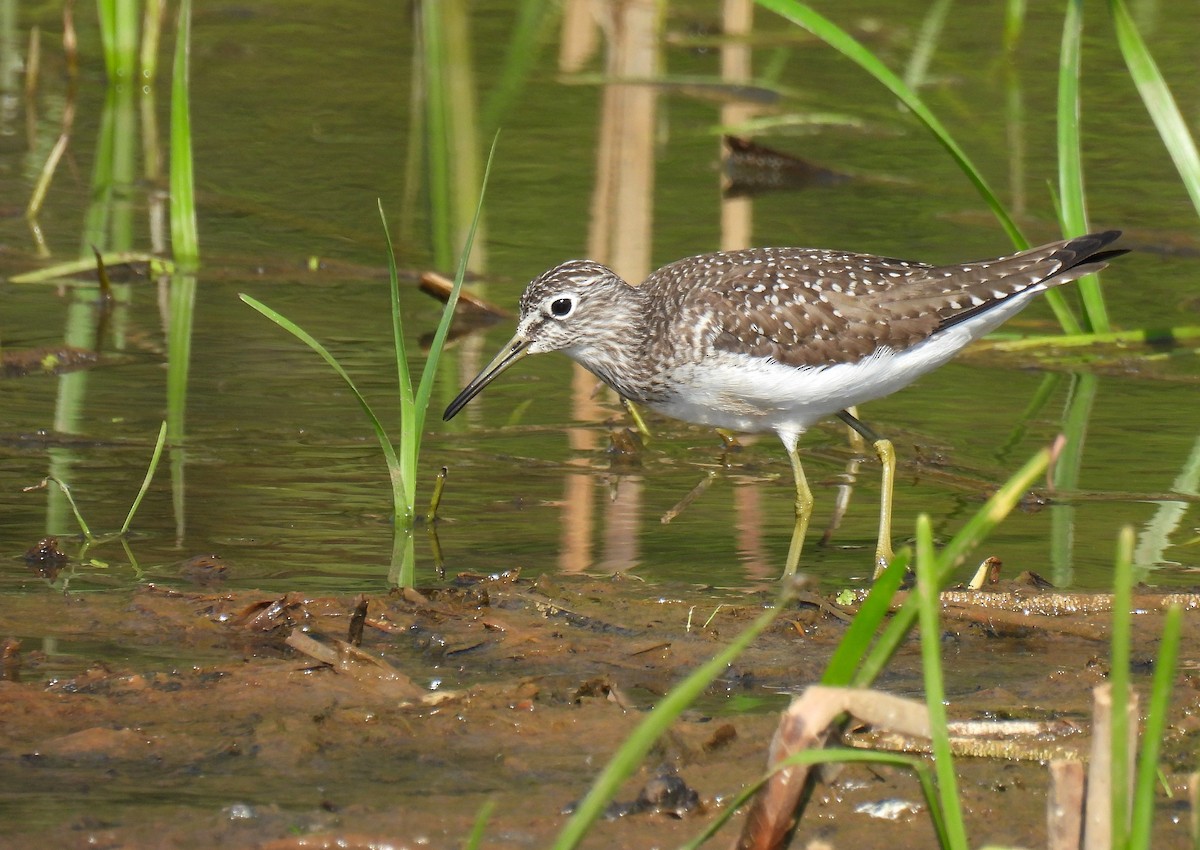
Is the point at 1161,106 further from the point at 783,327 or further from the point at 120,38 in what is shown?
the point at 120,38

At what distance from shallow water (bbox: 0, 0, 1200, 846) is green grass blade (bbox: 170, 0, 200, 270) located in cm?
29

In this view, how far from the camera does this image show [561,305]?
23.2 feet

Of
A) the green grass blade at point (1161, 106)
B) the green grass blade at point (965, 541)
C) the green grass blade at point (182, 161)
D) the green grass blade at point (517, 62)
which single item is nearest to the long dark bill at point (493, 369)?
the green grass blade at point (182, 161)

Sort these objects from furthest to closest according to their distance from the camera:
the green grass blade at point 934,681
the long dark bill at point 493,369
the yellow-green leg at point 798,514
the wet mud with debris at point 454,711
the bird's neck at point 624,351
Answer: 1. the long dark bill at point 493,369
2. the bird's neck at point 624,351
3. the yellow-green leg at point 798,514
4. the wet mud with debris at point 454,711
5. the green grass blade at point 934,681

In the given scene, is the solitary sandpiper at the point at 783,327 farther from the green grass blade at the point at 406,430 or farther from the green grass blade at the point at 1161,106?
the green grass blade at the point at 406,430

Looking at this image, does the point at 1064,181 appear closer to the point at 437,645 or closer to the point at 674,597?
the point at 674,597

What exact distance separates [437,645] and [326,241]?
5.35 metres

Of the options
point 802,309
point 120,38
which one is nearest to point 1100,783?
point 802,309

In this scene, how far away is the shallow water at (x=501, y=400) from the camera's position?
5.22m

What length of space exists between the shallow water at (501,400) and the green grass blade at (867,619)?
96cm

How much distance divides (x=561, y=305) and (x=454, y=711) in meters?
2.92

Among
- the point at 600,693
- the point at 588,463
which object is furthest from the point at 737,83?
the point at 600,693

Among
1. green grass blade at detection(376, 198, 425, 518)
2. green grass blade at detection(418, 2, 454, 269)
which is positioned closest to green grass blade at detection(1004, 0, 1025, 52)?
green grass blade at detection(418, 2, 454, 269)

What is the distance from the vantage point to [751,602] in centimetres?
548
